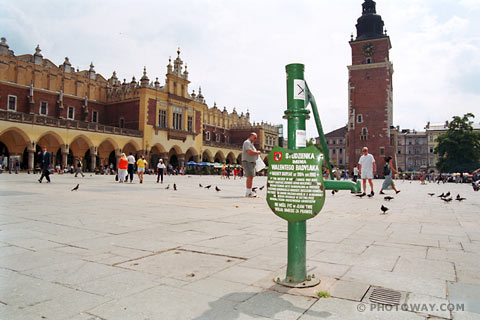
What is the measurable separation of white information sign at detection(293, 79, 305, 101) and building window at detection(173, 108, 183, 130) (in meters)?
42.5

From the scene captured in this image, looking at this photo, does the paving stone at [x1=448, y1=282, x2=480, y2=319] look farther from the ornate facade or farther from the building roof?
the building roof

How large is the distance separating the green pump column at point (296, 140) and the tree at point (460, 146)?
55.2m

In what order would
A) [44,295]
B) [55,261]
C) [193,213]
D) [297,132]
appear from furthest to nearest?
[193,213], [55,261], [297,132], [44,295]

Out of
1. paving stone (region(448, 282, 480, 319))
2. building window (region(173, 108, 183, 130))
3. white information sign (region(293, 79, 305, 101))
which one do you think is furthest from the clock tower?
white information sign (region(293, 79, 305, 101))

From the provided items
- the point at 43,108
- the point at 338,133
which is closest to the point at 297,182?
the point at 43,108

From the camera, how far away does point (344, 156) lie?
309 feet

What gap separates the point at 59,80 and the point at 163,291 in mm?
42163

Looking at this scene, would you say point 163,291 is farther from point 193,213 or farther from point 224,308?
point 193,213

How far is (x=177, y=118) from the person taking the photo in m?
44.6

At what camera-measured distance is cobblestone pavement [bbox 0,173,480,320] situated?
2.07 meters

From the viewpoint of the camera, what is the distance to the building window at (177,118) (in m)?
44.1

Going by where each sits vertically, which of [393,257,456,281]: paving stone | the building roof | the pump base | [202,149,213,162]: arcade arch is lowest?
[393,257,456,281]: paving stone

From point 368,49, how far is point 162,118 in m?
34.4

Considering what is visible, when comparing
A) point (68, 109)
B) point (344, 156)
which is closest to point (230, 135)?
point (68, 109)
